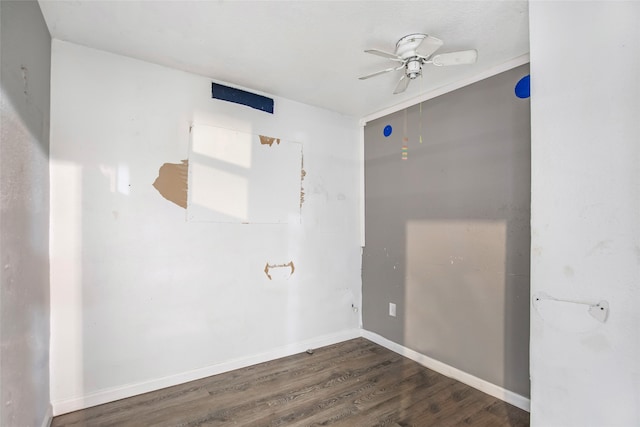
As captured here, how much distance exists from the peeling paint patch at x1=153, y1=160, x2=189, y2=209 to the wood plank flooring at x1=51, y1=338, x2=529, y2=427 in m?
1.46

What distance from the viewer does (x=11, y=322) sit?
1.36 metres

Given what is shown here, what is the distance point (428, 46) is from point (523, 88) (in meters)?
0.85

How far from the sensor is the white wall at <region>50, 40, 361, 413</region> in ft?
6.83

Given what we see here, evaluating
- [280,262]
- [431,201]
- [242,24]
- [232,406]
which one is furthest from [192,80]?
[232,406]

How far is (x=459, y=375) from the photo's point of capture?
2521mm

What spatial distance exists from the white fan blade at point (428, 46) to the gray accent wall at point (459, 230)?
2.46ft

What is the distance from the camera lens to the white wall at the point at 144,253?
2082 mm

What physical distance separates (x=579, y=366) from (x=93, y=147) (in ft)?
10.4

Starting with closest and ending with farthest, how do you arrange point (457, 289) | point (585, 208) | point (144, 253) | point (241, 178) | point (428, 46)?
point (585, 208)
point (428, 46)
point (144, 253)
point (457, 289)
point (241, 178)

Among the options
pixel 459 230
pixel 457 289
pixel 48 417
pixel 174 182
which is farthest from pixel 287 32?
pixel 48 417

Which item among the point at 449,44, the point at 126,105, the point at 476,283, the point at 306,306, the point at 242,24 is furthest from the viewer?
the point at 306,306

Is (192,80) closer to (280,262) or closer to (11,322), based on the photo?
(280,262)

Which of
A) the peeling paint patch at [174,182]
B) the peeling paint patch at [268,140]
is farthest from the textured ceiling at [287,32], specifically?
the peeling paint patch at [174,182]

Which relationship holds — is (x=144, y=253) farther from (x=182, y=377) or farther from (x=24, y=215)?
(x=182, y=377)
